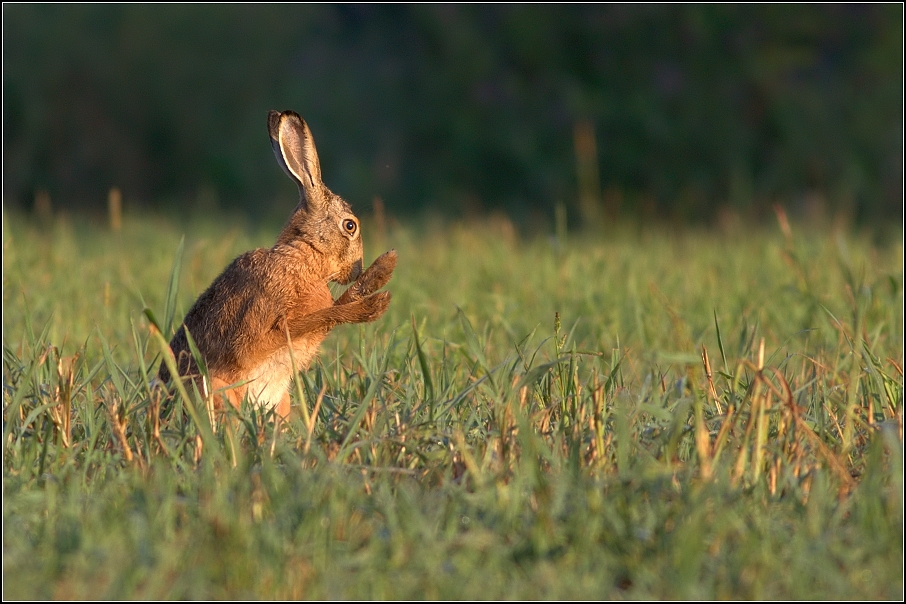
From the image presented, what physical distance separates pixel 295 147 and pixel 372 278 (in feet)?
1.92

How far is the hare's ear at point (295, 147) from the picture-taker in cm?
432

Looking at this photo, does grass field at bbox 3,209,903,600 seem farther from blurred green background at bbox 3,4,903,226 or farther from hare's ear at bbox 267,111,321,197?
blurred green background at bbox 3,4,903,226

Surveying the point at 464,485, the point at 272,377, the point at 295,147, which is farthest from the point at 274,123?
the point at 464,485

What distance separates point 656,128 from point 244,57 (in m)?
5.99

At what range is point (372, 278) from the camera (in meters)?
4.34

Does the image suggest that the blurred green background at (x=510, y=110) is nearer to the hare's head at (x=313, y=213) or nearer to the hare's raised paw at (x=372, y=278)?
the hare's head at (x=313, y=213)

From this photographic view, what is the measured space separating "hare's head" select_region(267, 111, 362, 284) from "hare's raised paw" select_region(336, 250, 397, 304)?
145 mm

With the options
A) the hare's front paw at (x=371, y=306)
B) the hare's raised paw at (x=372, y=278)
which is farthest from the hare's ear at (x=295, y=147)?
the hare's front paw at (x=371, y=306)

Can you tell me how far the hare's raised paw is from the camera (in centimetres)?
428

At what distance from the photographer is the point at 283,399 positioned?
4.02 meters

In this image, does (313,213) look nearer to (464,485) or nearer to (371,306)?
(371,306)

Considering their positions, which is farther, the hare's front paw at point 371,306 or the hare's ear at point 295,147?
the hare's ear at point 295,147

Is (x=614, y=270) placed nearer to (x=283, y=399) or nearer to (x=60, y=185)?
(x=283, y=399)

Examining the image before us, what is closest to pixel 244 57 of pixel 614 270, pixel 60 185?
pixel 60 185
